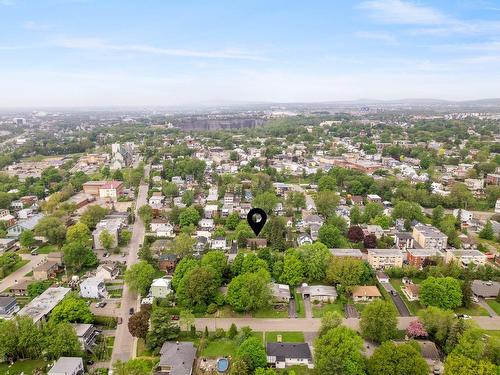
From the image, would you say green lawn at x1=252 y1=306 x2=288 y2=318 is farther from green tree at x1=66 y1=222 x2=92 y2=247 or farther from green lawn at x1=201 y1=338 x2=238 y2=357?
green tree at x1=66 y1=222 x2=92 y2=247

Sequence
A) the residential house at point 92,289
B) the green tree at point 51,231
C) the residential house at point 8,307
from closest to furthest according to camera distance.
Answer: the residential house at point 8,307 < the residential house at point 92,289 < the green tree at point 51,231

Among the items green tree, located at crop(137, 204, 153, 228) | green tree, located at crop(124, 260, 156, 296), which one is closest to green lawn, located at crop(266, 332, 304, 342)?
green tree, located at crop(124, 260, 156, 296)

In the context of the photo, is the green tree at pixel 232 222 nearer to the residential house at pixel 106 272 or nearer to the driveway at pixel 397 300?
the residential house at pixel 106 272

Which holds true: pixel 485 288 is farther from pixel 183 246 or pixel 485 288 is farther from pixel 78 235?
pixel 78 235

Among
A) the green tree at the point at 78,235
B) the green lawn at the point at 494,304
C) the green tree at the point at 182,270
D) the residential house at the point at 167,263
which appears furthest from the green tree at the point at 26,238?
the green lawn at the point at 494,304

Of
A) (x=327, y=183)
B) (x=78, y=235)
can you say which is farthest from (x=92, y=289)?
(x=327, y=183)

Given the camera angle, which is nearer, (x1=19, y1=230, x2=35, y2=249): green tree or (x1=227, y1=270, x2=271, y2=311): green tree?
(x1=227, y1=270, x2=271, y2=311): green tree
